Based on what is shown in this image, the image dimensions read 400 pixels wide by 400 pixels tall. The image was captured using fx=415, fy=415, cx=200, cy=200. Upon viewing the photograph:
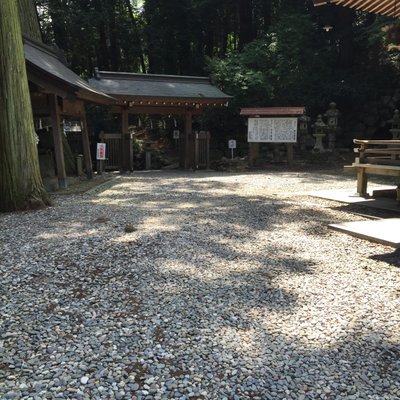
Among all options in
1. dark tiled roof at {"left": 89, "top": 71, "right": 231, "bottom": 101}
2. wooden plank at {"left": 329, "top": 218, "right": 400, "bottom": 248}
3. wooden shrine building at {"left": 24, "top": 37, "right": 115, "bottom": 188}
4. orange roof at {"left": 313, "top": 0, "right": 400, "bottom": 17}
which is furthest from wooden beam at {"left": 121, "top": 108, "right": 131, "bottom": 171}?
wooden plank at {"left": 329, "top": 218, "right": 400, "bottom": 248}

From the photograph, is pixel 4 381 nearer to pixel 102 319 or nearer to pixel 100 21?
pixel 102 319

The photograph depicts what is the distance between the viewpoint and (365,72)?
1720 cm

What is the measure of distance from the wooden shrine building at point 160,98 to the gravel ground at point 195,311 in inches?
314

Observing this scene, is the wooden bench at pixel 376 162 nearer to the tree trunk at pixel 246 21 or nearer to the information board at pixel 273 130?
the information board at pixel 273 130

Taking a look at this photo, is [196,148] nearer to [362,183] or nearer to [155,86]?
[155,86]

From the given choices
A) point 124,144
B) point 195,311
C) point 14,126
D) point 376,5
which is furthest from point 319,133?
point 195,311

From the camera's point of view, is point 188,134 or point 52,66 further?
point 188,134

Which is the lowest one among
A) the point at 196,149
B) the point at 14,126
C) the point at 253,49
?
the point at 196,149

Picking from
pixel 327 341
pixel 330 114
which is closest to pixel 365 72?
pixel 330 114

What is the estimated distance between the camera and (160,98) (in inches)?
496

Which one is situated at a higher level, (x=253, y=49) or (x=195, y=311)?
(x=253, y=49)

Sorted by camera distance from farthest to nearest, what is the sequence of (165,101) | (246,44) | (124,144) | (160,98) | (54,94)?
(246,44) < (124,144) < (165,101) < (160,98) < (54,94)

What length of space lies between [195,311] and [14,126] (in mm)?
4379

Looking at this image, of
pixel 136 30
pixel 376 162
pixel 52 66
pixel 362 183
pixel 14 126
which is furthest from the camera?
pixel 136 30
